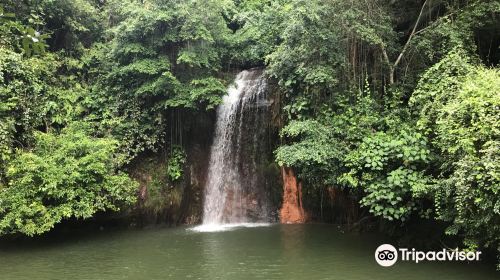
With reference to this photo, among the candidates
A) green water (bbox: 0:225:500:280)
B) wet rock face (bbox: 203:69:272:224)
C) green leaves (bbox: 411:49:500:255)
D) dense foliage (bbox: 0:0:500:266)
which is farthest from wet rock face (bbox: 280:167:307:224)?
green leaves (bbox: 411:49:500:255)

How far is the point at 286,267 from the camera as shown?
26.3 feet

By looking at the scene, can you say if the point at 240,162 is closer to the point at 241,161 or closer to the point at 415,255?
the point at 241,161

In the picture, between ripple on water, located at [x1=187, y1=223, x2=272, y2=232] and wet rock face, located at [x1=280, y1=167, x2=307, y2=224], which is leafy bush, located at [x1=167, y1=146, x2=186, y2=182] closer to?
ripple on water, located at [x1=187, y1=223, x2=272, y2=232]

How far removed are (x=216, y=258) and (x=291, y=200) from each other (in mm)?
5037

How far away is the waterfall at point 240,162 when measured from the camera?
540 inches

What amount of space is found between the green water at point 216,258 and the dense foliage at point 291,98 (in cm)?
83

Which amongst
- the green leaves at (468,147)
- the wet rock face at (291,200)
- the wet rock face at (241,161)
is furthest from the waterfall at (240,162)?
the green leaves at (468,147)

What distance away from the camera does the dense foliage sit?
709cm

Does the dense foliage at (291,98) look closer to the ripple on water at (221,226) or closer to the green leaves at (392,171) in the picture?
the green leaves at (392,171)

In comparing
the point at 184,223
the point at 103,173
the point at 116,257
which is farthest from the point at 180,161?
the point at 116,257

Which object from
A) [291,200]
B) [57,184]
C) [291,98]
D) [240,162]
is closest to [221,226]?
[240,162]

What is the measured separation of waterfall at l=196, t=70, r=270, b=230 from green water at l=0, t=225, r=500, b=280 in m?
1.74

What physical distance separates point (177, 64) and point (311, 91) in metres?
5.51

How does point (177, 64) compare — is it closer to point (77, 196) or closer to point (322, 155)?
point (77, 196)
